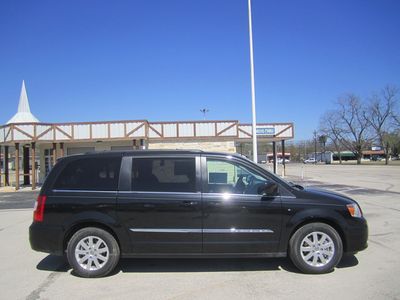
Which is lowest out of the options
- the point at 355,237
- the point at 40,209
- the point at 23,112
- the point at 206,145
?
the point at 355,237

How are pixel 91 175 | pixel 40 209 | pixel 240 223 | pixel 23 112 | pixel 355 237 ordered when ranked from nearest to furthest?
pixel 240 223 < pixel 355 237 < pixel 40 209 < pixel 91 175 < pixel 23 112

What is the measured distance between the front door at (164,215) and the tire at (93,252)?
12.8 inches

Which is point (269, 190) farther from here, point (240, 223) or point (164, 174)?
point (164, 174)

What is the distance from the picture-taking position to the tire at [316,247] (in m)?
6.06

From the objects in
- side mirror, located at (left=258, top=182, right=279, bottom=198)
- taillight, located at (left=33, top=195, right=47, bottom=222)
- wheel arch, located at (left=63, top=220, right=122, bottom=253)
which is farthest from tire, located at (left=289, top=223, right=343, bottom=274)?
taillight, located at (left=33, top=195, right=47, bottom=222)

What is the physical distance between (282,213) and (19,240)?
20.0 feet

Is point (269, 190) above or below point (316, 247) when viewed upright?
above

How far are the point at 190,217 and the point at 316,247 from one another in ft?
6.18

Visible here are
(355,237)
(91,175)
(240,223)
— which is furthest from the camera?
(91,175)

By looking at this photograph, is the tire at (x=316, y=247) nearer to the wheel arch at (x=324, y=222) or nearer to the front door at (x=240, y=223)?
the wheel arch at (x=324, y=222)

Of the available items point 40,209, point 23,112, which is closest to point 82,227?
point 40,209

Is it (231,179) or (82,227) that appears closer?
(82,227)

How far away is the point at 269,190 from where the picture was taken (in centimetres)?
602

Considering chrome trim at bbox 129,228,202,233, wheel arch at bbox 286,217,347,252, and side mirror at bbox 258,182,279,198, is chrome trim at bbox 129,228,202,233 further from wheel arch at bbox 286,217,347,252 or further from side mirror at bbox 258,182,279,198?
wheel arch at bbox 286,217,347,252
